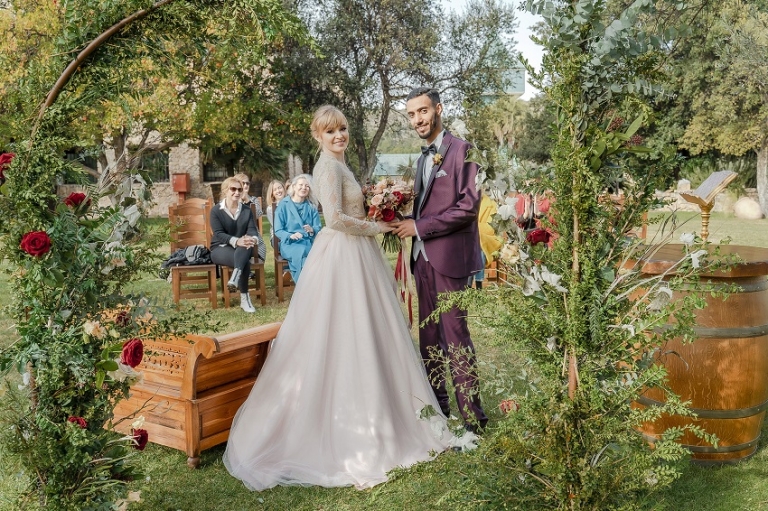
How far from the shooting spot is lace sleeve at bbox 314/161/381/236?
462cm

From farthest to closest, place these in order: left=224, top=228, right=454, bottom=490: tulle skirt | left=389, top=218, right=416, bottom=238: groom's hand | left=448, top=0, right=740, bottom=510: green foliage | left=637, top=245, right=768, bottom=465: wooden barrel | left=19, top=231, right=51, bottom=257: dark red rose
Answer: left=389, top=218, right=416, bottom=238: groom's hand, left=224, top=228, right=454, bottom=490: tulle skirt, left=637, top=245, right=768, bottom=465: wooden barrel, left=19, top=231, right=51, bottom=257: dark red rose, left=448, top=0, right=740, bottom=510: green foliage

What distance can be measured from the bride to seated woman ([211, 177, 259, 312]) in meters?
5.11

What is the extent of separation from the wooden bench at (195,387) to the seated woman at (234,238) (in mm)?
4897

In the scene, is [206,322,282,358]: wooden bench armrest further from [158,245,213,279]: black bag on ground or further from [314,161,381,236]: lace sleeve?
[158,245,213,279]: black bag on ground

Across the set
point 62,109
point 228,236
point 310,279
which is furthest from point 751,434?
point 228,236

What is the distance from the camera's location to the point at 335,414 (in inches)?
172

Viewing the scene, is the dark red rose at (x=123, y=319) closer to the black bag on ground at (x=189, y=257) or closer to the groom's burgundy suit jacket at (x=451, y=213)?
the groom's burgundy suit jacket at (x=451, y=213)

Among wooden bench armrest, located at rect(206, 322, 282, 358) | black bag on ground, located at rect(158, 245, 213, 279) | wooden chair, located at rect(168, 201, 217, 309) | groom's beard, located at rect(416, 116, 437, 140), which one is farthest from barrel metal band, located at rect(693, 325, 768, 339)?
black bag on ground, located at rect(158, 245, 213, 279)

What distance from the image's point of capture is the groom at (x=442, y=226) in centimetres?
459

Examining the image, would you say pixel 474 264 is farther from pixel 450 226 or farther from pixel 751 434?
pixel 751 434

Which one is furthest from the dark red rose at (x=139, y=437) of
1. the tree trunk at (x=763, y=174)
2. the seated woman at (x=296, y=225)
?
the tree trunk at (x=763, y=174)

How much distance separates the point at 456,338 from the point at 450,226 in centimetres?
77

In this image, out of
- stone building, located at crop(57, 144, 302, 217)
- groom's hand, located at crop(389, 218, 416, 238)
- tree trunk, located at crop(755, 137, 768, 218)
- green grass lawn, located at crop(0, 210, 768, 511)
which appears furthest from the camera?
stone building, located at crop(57, 144, 302, 217)

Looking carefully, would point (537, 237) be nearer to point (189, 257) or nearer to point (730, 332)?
point (730, 332)
